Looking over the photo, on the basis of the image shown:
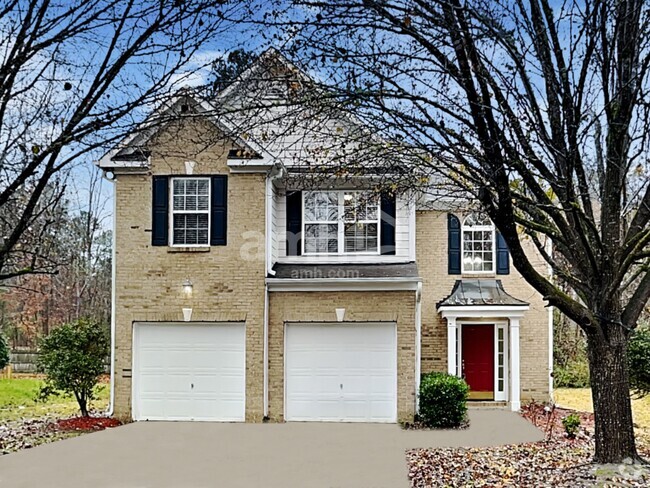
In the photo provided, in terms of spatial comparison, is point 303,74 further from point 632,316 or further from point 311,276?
point 311,276

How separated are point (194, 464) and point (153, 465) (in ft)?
2.02

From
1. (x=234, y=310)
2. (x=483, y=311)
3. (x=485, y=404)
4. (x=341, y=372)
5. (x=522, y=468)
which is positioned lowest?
(x=485, y=404)

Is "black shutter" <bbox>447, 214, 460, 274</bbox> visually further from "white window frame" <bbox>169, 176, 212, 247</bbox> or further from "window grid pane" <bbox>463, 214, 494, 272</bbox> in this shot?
"white window frame" <bbox>169, 176, 212, 247</bbox>

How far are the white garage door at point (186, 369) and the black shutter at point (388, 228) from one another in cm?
374

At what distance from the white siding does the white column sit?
11.8 feet

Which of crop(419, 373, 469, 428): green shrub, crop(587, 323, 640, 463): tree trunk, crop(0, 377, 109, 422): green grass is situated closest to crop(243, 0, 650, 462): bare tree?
crop(587, 323, 640, 463): tree trunk

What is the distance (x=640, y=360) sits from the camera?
608 inches

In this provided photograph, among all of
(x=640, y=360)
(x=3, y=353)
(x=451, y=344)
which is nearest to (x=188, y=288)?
(x=451, y=344)

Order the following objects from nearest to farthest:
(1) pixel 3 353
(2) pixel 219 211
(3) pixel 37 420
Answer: (2) pixel 219 211
(3) pixel 37 420
(1) pixel 3 353

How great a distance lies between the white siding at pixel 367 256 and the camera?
714 inches

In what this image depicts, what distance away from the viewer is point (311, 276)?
1733cm

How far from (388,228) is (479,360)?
5.21m

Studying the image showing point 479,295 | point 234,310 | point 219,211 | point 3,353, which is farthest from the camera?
point 3,353

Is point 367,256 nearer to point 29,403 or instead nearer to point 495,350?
point 495,350
